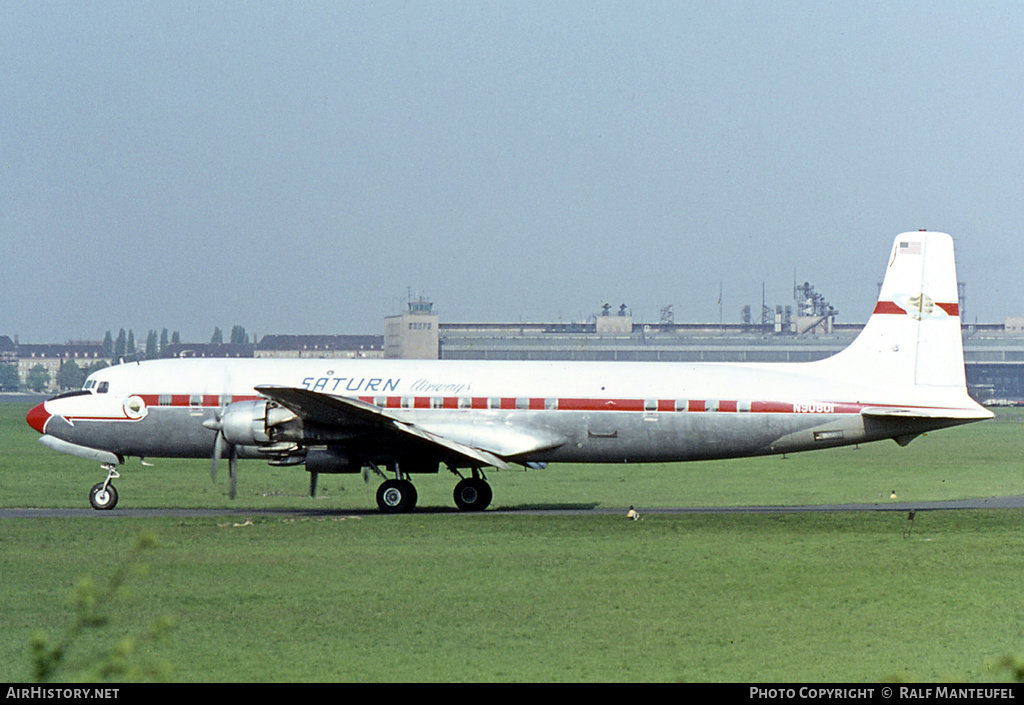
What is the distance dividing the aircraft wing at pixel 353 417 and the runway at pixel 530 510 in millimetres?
1657

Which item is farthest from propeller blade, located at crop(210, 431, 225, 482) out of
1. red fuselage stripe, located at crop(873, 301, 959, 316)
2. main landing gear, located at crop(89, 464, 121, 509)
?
red fuselage stripe, located at crop(873, 301, 959, 316)

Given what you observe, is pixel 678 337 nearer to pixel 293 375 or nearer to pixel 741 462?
pixel 741 462

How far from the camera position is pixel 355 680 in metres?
13.6

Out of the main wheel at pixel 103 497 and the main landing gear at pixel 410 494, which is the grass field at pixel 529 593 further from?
the main wheel at pixel 103 497

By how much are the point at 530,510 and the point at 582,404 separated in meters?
3.19

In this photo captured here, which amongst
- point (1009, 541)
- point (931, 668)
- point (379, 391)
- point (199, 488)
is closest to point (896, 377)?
point (1009, 541)

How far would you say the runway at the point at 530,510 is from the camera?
102 ft

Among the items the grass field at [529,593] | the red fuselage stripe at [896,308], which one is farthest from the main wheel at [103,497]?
the red fuselage stripe at [896,308]

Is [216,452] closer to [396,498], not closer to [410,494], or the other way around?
[396,498]

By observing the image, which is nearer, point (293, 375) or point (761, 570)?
point (761, 570)

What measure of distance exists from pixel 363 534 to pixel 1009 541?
13768 mm

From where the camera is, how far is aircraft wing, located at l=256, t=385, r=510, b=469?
1140 inches

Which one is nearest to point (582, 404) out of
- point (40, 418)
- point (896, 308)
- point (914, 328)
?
point (896, 308)

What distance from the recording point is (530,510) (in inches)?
1298
